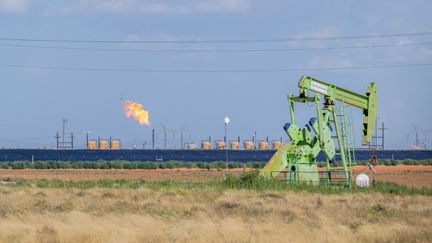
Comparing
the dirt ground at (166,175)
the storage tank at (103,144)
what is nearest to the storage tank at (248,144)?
the storage tank at (103,144)

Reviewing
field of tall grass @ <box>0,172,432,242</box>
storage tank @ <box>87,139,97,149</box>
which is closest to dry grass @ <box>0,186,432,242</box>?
field of tall grass @ <box>0,172,432,242</box>

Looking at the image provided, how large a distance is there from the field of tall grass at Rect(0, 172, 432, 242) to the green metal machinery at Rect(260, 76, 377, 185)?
1.64m

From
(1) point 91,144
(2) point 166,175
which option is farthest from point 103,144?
(2) point 166,175

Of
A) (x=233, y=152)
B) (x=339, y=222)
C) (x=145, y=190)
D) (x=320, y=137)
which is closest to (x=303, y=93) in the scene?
(x=320, y=137)

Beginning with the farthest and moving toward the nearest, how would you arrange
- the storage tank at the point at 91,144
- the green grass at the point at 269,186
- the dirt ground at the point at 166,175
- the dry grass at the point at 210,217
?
1. the storage tank at the point at 91,144
2. the dirt ground at the point at 166,175
3. the green grass at the point at 269,186
4. the dry grass at the point at 210,217

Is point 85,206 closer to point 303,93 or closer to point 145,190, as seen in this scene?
point 145,190

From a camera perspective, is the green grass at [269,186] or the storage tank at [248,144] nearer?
the green grass at [269,186]

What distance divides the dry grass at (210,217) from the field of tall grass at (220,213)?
21 mm

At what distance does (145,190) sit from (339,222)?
14.6 metres

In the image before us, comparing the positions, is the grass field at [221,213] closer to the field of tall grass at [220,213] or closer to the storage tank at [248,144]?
the field of tall grass at [220,213]

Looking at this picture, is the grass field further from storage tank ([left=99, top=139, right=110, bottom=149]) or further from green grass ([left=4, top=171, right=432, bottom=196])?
storage tank ([left=99, top=139, right=110, bottom=149])

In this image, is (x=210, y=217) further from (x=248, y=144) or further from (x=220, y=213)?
(x=248, y=144)

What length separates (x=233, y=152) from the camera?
136m

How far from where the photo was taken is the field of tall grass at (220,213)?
20.2 meters
